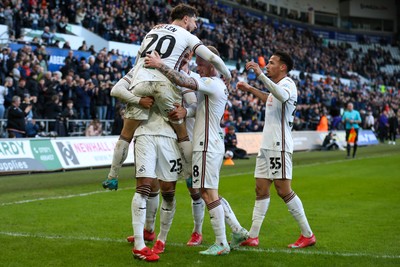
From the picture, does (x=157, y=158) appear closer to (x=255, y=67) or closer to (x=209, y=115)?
(x=209, y=115)

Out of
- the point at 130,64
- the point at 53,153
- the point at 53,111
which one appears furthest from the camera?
the point at 130,64

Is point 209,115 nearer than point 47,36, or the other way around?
point 209,115

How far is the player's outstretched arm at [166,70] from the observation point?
25.0 feet

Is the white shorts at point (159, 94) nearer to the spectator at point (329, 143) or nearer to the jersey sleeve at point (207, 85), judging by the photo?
the jersey sleeve at point (207, 85)

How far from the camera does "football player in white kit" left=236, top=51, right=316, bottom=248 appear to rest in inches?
346

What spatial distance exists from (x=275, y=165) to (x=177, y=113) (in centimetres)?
178

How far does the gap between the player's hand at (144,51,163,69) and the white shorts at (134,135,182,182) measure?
86 centimetres

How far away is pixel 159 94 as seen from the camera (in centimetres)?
777

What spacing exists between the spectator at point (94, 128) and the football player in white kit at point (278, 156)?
1477 cm

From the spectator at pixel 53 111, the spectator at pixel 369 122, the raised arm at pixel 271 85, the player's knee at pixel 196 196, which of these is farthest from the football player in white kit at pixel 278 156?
the spectator at pixel 369 122

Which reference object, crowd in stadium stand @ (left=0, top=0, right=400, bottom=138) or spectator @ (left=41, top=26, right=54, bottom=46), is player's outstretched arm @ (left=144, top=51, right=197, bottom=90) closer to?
crowd in stadium stand @ (left=0, top=0, right=400, bottom=138)

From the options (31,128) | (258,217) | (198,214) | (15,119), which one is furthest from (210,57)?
(31,128)

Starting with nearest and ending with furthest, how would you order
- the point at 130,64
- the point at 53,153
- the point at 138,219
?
the point at 138,219 → the point at 53,153 → the point at 130,64

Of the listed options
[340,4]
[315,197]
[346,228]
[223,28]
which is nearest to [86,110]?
[315,197]
